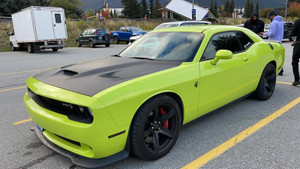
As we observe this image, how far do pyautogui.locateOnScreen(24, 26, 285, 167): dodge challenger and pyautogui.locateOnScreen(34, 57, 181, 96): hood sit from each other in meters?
0.01

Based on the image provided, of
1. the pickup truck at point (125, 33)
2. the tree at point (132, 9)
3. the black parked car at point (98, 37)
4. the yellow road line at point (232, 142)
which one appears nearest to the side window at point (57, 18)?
the black parked car at point (98, 37)

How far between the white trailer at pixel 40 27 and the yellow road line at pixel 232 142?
1494 centimetres

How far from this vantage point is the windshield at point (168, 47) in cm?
320

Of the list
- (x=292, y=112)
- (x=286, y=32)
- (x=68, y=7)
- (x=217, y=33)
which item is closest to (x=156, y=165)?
(x=217, y=33)

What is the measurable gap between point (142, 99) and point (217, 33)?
6.02 ft

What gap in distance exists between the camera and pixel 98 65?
3213 millimetres

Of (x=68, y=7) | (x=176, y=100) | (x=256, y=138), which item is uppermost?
(x=68, y=7)

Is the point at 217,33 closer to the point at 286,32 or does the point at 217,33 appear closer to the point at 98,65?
the point at 98,65

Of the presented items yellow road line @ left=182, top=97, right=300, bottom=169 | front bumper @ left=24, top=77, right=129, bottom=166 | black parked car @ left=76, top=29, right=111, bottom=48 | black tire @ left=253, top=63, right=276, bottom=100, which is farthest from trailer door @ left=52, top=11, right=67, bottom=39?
yellow road line @ left=182, top=97, right=300, bottom=169

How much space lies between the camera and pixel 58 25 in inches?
632

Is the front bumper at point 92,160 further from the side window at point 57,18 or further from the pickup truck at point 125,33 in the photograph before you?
the pickup truck at point 125,33

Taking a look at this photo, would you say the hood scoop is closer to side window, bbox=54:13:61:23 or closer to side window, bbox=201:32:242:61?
side window, bbox=201:32:242:61

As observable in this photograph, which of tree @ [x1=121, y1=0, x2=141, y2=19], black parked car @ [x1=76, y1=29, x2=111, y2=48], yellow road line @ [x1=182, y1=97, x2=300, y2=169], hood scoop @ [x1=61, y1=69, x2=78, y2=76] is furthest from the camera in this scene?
tree @ [x1=121, y1=0, x2=141, y2=19]

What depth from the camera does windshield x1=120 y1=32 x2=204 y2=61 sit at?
3.20 metres
